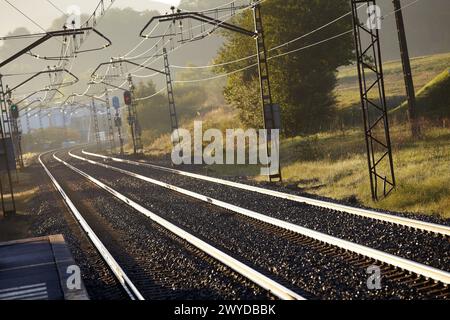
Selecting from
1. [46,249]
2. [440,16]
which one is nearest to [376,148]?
[46,249]

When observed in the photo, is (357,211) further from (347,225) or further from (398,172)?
(398,172)

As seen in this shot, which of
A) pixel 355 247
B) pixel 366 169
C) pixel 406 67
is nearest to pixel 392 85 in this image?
pixel 406 67

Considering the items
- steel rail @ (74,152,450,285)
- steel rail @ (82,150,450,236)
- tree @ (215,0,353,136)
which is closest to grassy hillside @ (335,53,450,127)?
tree @ (215,0,353,136)

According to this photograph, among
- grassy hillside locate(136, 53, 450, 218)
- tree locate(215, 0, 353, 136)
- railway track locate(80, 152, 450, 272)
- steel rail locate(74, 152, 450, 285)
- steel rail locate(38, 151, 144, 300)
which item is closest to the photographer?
steel rail locate(74, 152, 450, 285)

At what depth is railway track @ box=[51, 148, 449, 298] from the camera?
348 inches

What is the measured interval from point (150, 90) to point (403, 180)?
236ft

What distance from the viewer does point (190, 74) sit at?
118m

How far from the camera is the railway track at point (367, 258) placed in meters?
8.85

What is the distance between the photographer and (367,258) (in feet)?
36.0

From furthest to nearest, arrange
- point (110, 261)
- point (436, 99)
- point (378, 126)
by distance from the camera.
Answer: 1. point (378, 126)
2. point (436, 99)
3. point (110, 261)

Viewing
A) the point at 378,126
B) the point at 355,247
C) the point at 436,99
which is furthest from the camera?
the point at 378,126

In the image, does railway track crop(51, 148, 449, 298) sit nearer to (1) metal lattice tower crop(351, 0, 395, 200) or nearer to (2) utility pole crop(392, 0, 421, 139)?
(1) metal lattice tower crop(351, 0, 395, 200)

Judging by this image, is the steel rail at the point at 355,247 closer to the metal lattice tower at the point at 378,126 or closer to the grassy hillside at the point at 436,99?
the metal lattice tower at the point at 378,126
